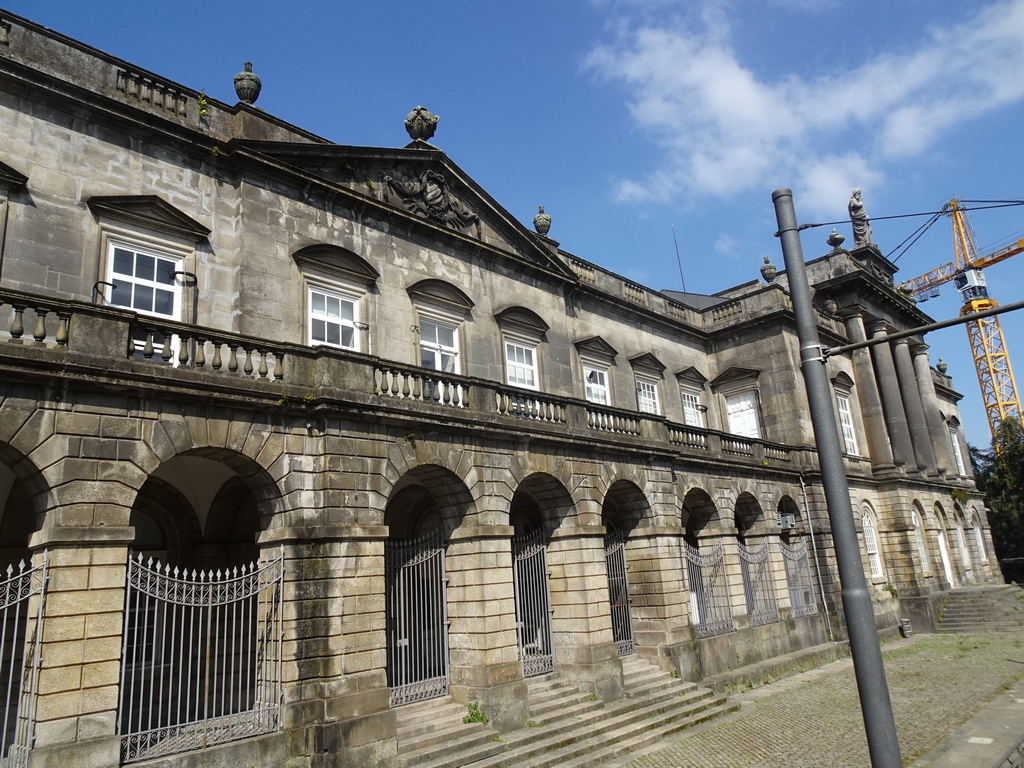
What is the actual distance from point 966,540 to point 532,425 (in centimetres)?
2661

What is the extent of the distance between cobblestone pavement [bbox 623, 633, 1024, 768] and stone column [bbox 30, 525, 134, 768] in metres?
7.56

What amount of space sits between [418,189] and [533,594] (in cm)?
919

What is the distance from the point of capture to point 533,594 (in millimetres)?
14883

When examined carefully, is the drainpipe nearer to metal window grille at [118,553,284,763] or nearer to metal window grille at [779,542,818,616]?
metal window grille at [779,542,818,616]

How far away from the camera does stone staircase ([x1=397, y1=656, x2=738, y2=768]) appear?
10.9m

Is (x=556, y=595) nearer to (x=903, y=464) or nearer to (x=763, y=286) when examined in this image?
(x=763, y=286)

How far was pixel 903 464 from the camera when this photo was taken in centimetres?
2761

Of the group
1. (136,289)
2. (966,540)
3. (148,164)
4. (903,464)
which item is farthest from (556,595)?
(966,540)

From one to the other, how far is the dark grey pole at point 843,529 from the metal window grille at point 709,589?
39.4 feet

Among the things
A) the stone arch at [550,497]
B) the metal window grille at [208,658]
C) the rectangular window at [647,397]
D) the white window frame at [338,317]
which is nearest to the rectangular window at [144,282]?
the white window frame at [338,317]

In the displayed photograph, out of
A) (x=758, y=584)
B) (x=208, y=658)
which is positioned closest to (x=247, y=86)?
(x=208, y=658)

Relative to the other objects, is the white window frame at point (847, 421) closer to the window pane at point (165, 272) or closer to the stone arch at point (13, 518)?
the window pane at point (165, 272)

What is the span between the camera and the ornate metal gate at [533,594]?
14625 mm

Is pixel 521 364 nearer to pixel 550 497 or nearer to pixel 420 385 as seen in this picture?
pixel 550 497
